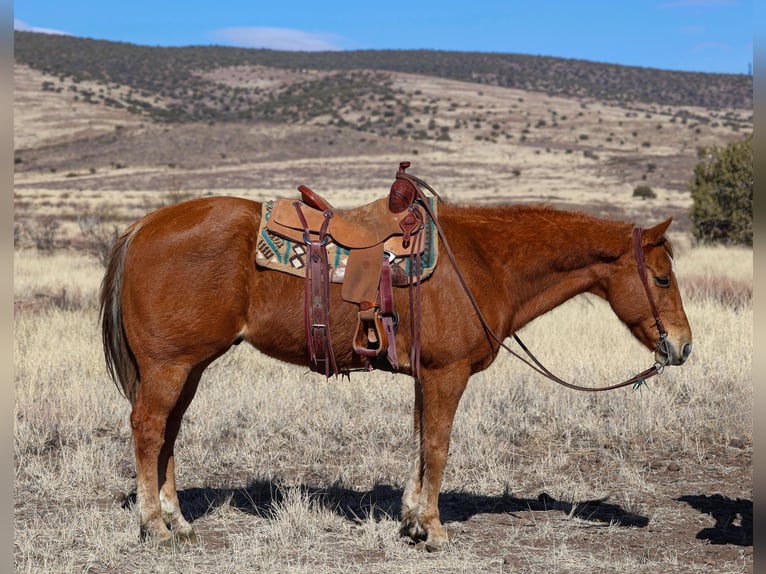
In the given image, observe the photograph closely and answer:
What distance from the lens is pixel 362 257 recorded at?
196 inches

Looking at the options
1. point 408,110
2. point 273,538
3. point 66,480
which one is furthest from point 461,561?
point 408,110

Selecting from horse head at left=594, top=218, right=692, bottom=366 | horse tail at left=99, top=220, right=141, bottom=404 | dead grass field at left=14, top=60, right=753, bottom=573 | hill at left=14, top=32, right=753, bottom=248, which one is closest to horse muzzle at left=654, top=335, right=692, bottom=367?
horse head at left=594, top=218, right=692, bottom=366

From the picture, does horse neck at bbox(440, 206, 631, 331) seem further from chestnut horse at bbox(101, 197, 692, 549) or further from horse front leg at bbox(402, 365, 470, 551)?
horse front leg at bbox(402, 365, 470, 551)

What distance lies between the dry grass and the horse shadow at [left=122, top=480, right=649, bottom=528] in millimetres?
18

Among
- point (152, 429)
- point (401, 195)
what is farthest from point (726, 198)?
point (152, 429)

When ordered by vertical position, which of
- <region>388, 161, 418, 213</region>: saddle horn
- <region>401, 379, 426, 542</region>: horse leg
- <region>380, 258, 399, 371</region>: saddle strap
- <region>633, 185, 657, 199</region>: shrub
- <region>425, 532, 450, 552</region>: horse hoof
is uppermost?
<region>633, 185, 657, 199</region>: shrub

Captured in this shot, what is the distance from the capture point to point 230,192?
45.3 m

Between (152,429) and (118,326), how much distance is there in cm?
74

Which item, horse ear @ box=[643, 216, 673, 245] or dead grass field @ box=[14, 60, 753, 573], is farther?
horse ear @ box=[643, 216, 673, 245]

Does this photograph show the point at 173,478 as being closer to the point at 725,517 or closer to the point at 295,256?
the point at 295,256

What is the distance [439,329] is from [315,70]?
5124 inches

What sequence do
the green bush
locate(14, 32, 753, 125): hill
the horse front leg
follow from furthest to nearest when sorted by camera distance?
locate(14, 32, 753, 125): hill → the green bush → the horse front leg

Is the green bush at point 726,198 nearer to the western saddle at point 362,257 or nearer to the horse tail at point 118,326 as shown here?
the western saddle at point 362,257

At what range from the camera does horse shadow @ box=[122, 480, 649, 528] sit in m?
5.68
